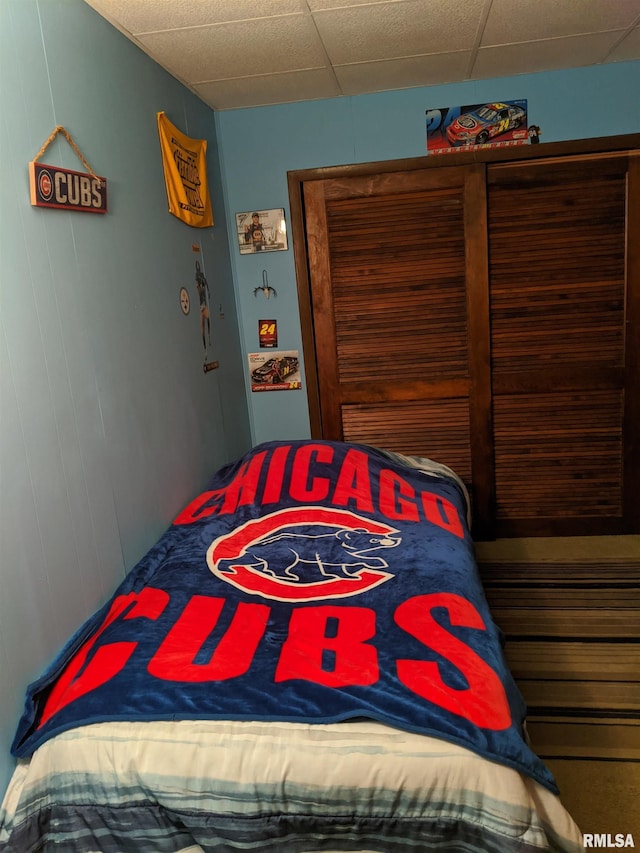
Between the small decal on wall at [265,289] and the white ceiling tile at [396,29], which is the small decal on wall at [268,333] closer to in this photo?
the small decal on wall at [265,289]

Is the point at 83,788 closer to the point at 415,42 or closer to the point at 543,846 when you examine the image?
the point at 543,846

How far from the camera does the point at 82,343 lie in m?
1.83

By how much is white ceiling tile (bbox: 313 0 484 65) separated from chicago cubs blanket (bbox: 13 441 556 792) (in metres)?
1.66

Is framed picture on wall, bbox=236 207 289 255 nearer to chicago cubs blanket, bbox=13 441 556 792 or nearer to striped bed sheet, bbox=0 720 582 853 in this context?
chicago cubs blanket, bbox=13 441 556 792

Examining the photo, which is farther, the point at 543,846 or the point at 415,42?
the point at 415,42

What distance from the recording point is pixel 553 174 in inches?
118

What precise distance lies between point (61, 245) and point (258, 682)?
4.08 feet

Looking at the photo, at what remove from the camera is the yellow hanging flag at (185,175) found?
8.05 ft

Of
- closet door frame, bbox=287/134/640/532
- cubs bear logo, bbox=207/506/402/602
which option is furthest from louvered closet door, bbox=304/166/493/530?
cubs bear logo, bbox=207/506/402/602

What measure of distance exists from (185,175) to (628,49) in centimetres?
193

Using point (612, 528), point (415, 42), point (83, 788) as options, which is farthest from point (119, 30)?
point (612, 528)

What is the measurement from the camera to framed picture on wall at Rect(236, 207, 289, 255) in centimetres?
319

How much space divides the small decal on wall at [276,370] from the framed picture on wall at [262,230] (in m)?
0.53

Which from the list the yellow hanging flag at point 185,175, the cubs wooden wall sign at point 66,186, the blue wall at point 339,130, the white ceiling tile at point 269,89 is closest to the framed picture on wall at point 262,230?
the blue wall at point 339,130
